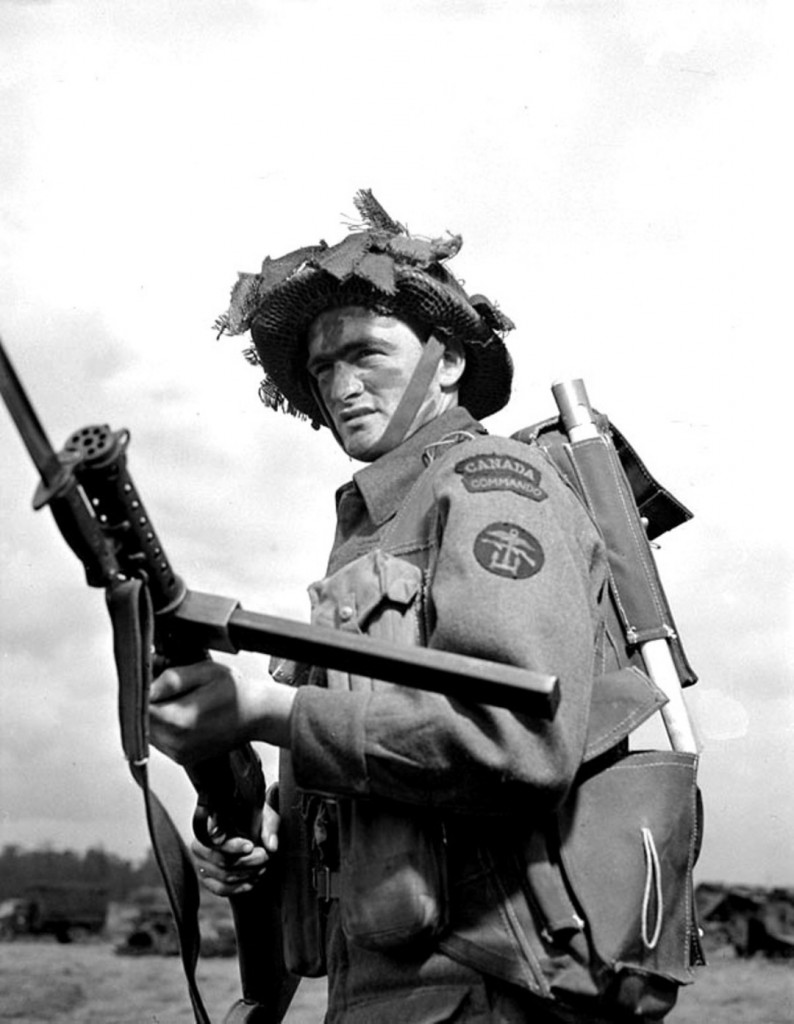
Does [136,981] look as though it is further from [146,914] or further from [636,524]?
[636,524]

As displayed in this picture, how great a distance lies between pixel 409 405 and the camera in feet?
13.3

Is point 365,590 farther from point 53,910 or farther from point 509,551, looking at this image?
point 53,910

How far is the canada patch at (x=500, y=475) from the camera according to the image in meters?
3.36

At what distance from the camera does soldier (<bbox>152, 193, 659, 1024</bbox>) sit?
2.96 metres

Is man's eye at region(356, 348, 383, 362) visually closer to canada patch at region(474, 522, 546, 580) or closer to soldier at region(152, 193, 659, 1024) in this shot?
soldier at region(152, 193, 659, 1024)

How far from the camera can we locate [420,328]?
4246 mm

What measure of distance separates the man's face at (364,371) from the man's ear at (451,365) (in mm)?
61

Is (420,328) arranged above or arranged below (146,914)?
above

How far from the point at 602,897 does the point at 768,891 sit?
12276 millimetres

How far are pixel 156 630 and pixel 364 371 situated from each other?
1408 millimetres

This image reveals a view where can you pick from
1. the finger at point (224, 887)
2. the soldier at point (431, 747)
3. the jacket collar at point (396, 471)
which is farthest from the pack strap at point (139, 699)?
the jacket collar at point (396, 471)

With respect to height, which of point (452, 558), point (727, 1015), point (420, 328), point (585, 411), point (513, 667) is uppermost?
point (420, 328)

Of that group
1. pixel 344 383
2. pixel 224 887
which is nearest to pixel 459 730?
pixel 224 887

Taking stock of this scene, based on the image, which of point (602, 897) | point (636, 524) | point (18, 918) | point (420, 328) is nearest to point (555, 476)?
point (636, 524)
